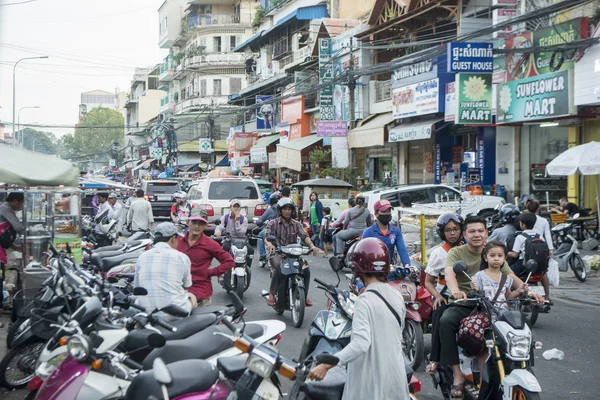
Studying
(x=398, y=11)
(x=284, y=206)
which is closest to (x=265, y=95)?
(x=398, y=11)

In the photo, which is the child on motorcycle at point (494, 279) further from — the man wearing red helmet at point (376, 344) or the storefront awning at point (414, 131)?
the storefront awning at point (414, 131)

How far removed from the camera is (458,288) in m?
6.55

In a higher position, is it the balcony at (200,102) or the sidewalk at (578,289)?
the balcony at (200,102)

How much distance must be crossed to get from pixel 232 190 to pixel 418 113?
8.06 meters

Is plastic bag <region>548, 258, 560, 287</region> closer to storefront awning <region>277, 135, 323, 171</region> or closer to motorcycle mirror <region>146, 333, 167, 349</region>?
motorcycle mirror <region>146, 333, 167, 349</region>

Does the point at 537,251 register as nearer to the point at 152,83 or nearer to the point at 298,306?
the point at 298,306

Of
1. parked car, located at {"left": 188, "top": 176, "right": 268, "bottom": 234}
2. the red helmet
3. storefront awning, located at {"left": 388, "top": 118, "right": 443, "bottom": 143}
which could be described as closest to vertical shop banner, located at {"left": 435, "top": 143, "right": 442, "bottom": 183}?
storefront awning, located at {"left": 388, "top": 118, "right": 443, "bottom": 143}

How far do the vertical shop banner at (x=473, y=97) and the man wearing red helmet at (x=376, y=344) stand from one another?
1814cm

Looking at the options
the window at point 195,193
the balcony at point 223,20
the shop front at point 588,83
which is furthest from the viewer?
the balcony at point 223,20

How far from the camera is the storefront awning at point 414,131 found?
26.6 m

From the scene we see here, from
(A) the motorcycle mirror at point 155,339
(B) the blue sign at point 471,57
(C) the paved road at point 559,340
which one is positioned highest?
(B) the blue sign at point 471,57

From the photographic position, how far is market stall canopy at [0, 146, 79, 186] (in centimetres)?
643

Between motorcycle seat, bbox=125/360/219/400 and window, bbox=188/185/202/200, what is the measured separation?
18.1 meters

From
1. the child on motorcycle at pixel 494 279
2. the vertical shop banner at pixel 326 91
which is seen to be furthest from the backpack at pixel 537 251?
the vertical shop banner at pixel 326 91
